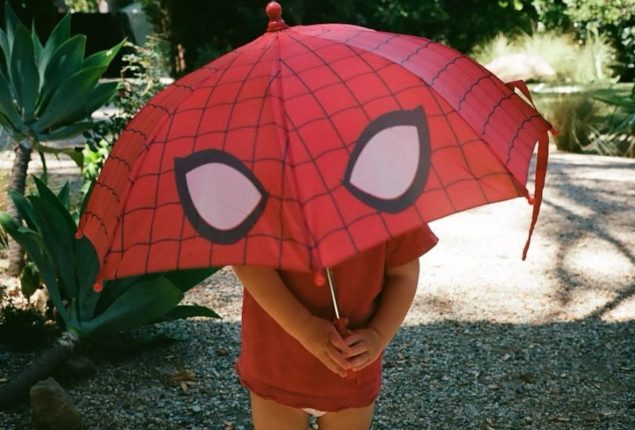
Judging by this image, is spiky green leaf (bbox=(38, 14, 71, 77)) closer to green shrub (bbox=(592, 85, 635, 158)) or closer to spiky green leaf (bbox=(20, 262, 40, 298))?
spiky green leaf (bbox=(20, 262, 40, 298))

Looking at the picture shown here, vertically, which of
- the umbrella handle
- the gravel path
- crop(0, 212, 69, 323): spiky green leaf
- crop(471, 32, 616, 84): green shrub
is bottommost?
crop(471, 32, 616, 84): green shrub

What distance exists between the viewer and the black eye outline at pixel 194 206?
140cm

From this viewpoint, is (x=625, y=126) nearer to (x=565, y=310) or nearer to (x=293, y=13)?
(x=565, y=310)

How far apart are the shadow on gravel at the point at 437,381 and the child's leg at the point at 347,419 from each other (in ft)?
3.47

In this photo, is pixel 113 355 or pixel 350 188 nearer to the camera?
pixel 350 188

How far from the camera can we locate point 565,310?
4.02m

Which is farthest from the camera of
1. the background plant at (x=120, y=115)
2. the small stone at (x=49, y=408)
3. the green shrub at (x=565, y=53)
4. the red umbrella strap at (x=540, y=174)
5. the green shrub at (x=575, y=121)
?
the green shrub at (x=565, y=53)

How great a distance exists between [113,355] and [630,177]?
5.42m

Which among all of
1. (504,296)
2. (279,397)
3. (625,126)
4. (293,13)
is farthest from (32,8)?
(279,397)

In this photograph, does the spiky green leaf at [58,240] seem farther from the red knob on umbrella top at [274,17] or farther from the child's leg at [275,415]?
the red knob on umbrella top at [274,17]

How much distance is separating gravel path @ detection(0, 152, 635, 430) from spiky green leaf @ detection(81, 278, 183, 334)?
286mm

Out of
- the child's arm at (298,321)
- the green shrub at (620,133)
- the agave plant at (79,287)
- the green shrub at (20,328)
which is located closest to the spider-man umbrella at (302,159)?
the child's arm at (298,321)

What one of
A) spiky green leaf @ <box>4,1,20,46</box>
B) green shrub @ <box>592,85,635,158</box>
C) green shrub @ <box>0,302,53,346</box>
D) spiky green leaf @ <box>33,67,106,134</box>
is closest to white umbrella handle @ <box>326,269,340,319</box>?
green shrub @ <box>0,302,53,346</box>

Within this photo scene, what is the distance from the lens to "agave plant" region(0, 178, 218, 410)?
286 cm
